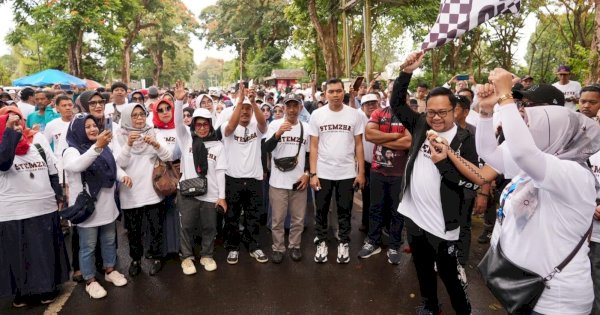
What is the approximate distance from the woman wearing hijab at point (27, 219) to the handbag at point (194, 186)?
1.21 meters

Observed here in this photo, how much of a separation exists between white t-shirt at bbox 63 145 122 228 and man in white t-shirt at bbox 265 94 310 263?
5.70 feet

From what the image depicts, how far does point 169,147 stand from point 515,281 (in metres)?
3.73

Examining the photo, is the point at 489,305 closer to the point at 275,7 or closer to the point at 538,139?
the point at 538,139

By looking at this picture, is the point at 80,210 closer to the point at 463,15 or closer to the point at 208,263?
the point at 208,263

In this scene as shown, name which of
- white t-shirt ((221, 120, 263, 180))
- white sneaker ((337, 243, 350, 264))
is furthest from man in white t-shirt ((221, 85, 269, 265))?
white sneaker ((337, 243, 350, 264))

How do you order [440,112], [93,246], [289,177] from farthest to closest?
[289,177] < [93,246] < [440,112]

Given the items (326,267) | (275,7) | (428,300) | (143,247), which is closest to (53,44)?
(275,7)

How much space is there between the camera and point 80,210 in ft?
11.7

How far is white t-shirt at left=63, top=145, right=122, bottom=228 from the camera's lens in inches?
A: 138

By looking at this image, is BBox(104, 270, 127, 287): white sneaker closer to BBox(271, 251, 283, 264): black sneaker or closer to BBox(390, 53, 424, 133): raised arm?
BBox(271, 251, 283, 264): black sneaker

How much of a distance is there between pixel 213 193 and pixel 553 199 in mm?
3388

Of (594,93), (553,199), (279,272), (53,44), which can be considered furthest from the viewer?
(53,44)

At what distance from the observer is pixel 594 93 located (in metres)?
3.93

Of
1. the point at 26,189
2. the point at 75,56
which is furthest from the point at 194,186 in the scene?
the point at 75,56
